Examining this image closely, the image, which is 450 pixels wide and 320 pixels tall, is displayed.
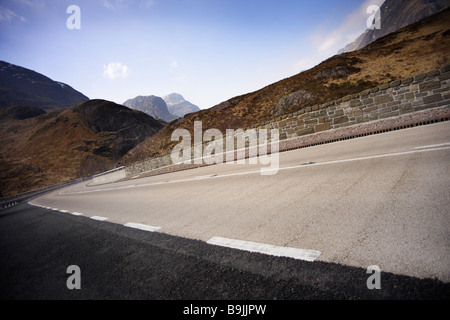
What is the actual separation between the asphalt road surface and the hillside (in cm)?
2030

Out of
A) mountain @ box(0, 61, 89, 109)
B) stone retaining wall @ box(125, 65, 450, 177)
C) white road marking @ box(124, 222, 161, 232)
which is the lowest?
white road marking @ box(124, 222, 161, 232)

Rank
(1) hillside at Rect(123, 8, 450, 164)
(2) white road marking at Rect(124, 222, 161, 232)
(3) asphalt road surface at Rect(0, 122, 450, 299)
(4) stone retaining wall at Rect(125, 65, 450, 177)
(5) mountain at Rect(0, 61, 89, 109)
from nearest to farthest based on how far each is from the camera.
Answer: (3) asphalt road surface at Rect(0, 122, 450, 299) < (2) white road marking at Rect(124, 222, 161, 232) < (4) stone retaining wall at Rect(125, 65, 450, 177) < (1) hillside at Rect(123, 8, 450, 164) < (5) mountain at Rect(0, 61, 89, 109)

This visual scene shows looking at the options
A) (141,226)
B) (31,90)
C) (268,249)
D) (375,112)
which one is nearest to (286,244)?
(268,249)

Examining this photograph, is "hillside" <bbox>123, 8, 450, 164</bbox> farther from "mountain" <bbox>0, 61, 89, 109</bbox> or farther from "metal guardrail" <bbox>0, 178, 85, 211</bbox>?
"mountain" <bbox>0, 61, 89, 109</bbox>

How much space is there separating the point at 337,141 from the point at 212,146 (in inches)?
402

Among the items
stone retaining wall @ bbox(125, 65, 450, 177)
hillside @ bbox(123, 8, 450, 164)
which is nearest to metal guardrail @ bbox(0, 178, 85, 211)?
hillside @ bbox(123, 8, 450, 164)

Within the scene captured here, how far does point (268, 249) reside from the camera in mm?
2400

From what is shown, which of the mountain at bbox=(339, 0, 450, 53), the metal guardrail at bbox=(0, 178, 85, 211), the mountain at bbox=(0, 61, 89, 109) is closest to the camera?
the metal guardrail at bbox=(0, 178, 85, 211)

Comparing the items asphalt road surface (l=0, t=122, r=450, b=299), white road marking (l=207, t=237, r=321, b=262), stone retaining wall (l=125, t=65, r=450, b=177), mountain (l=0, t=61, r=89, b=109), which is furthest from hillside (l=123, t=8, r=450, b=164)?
mountain (l=0, t=61, r=89, b=109)

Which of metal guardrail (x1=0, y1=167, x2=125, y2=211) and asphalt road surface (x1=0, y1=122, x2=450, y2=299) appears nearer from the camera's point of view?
asphalt road surface (x1=0, y1=122, x2=450, y2=299)

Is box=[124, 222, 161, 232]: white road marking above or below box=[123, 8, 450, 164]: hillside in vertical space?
below

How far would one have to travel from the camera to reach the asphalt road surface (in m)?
1.73

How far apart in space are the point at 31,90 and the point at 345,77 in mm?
191454

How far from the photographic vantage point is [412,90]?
8977 mm
